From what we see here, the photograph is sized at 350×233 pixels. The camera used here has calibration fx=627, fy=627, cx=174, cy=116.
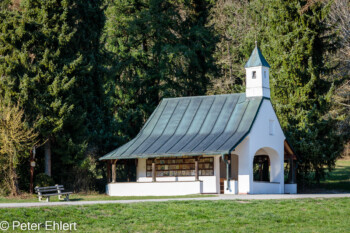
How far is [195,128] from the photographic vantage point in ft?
111

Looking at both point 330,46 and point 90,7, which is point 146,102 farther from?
point 330,46

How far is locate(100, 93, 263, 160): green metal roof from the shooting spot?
31547mm

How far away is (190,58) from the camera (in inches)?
1665

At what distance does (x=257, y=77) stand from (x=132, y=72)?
11785mm

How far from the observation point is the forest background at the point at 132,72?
32.7 m

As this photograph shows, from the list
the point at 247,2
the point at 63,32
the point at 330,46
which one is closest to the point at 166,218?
the point at 63,32

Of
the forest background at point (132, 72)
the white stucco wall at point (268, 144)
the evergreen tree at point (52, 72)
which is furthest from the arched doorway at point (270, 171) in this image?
the evergreen tree at point (52, 72)

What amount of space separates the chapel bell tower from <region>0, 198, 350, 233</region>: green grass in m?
11.3

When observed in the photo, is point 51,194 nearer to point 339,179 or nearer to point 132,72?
point 132,72

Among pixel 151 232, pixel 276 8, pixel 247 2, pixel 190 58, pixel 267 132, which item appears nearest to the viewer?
pixel 151 232

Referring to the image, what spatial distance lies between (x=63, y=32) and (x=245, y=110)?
10572 millimetres

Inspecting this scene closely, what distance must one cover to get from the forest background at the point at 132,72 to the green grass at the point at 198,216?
10.9 metres

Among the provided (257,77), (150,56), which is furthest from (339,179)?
(150,56)

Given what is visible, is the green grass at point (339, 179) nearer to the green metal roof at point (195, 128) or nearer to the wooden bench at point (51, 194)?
the green metal roof at point (195, 128)
